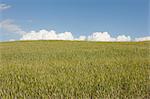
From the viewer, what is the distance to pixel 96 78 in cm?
778

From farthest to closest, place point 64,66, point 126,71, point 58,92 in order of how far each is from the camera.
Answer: point 64,66 → point 126,71 → point 58,92

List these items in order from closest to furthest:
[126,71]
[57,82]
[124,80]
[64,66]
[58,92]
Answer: [58,92] → [57,82] → [124,80] → [126,71] → [64,66]

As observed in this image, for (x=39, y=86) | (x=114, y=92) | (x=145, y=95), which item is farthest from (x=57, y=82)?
(x=145, y=95)

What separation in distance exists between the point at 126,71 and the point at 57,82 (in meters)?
2.69

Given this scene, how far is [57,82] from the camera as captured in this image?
24.1 ft

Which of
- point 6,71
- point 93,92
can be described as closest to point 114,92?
point 93,92

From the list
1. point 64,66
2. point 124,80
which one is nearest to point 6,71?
point 64,66

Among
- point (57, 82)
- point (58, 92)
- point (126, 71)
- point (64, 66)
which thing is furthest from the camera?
point (64, 66)

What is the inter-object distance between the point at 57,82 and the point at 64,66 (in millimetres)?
2352

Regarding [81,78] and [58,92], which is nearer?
[58,92]

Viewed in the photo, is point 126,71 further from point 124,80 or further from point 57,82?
point 57,82

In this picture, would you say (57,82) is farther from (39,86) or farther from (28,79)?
(28,79)

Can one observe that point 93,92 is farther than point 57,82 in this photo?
No

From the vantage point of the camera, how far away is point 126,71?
8945 millimetres
